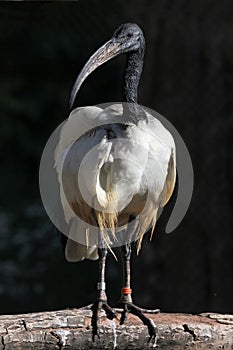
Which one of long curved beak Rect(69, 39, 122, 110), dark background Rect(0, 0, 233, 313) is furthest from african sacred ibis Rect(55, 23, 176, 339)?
dark background Rect(0, 0, 233, 313)

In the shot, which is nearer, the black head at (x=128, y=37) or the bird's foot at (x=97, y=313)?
the bird's foot at (x=97, y=313)

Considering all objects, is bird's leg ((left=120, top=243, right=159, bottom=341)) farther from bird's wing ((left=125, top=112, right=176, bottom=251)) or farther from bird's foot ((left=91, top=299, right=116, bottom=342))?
bird's wing ((left=125, top=112, right=176, bottom=251))

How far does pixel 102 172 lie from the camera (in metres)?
4.68

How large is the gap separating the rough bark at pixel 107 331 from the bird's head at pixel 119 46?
39.7 inches

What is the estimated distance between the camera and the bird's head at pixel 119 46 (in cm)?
481

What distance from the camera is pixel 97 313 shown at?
14.6 ft

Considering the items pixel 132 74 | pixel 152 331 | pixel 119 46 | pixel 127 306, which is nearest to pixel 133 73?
pixel 132 74

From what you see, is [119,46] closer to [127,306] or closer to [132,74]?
[132,74]

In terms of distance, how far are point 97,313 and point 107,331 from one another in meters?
0.11

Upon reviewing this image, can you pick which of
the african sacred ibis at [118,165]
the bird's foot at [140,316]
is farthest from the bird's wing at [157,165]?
the bird's foot at [140,316]

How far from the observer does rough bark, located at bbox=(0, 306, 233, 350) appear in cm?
420

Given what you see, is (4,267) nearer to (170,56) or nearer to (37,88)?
(37,88)

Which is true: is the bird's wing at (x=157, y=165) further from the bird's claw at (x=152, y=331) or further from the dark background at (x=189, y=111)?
the dark background at (x=189, y=111)

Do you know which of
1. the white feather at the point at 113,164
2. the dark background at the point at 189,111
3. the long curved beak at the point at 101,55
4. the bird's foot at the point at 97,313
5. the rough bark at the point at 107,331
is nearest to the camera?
the rough bark at the point at 107,331
